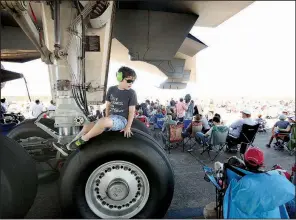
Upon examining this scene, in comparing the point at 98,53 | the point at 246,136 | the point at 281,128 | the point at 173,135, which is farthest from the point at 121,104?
the point at 281,128

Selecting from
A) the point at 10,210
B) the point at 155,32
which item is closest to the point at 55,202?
the point at 10,210

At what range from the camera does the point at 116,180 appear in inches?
86.1

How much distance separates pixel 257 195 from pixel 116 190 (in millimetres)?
1181

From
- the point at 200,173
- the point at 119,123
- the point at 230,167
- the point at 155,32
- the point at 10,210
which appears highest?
the point at 155,32

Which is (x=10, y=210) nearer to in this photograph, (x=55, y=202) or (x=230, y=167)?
(x=55, y=202)

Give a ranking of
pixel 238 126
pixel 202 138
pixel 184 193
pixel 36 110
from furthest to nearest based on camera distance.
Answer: pixel 36 110, pixel 202 138, pixel 238 126, pixel 184 193

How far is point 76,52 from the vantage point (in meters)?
2.75

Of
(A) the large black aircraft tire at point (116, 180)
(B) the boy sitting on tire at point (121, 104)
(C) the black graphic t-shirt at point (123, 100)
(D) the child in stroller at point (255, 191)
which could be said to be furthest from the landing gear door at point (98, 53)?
(D) the child in stroller at point (255, 191)

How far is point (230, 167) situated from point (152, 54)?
282 centimetres

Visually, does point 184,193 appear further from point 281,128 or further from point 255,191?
point 281,128

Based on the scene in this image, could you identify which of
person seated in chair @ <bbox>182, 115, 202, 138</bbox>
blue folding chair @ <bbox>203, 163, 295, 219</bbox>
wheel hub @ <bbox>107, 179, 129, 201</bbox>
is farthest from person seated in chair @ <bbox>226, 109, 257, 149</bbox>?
wheel hub @ <bbox>107, 179, 129, 201</bbox>

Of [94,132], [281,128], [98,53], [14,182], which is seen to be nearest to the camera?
[14,182]

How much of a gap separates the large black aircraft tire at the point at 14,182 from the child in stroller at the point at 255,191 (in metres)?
1.63

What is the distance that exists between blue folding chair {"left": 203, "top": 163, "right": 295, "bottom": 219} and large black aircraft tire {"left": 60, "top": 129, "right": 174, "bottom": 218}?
56cm
